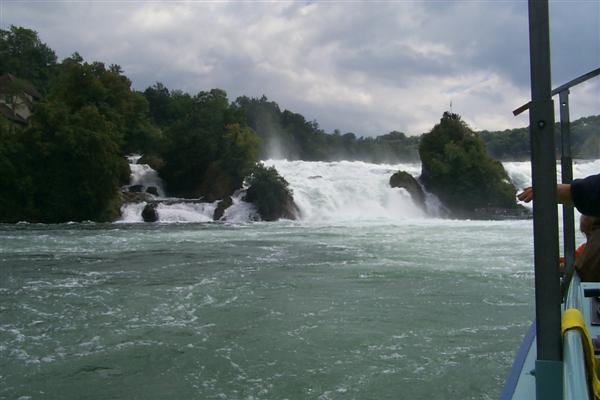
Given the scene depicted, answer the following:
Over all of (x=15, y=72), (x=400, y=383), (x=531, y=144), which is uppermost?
(x=15, y=72)

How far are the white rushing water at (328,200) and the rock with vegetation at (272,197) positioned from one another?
18.8 inches

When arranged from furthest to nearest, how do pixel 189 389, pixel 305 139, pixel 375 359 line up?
pixel 305 139, pixel 375 359, pixel 189 389

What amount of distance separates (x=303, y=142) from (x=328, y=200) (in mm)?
36821

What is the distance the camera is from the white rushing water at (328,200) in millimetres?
28172

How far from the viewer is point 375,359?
217 inches

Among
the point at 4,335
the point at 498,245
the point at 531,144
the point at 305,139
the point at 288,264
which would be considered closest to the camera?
the point at 531,144

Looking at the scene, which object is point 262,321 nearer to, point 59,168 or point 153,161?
point 59,168

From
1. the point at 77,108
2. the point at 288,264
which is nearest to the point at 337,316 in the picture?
the point at 288,264

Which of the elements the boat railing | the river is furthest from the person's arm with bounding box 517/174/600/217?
the river

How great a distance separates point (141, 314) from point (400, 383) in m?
3.81

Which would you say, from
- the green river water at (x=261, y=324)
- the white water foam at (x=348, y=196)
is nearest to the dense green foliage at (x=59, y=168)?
the white water foam at (x=348, y=196)

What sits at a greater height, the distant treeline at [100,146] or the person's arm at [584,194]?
the distant treeline at [100,146]

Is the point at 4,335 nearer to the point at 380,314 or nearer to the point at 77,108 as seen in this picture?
the point at 380,314

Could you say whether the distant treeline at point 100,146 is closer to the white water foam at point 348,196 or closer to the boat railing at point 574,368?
the white water foam at point 348,196
